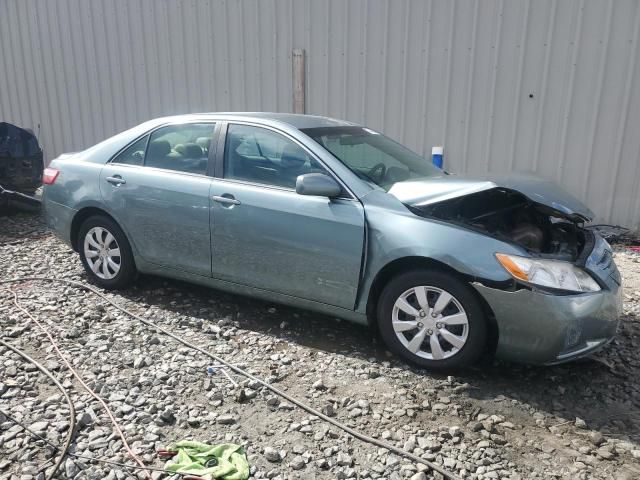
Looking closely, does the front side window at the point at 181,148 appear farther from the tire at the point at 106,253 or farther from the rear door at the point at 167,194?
the tire at the point at 106,253

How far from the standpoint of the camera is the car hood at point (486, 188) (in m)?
3.38

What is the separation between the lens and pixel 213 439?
280 cm

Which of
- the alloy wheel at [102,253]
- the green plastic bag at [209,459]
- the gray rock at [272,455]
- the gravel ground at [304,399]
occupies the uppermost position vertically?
the alloy wheel at [102,253]

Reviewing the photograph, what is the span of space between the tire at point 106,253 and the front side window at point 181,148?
674mm

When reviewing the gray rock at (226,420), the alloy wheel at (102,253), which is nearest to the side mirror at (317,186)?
the gray rock at (226,420)

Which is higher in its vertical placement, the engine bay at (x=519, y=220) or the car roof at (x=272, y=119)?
the car roof at (x=272, y=119)

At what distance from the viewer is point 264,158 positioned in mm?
3980

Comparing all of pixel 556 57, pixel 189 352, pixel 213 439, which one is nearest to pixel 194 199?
pixel 189 352

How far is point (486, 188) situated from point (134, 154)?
112 inches

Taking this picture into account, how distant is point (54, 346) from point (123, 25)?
7559 millimetres

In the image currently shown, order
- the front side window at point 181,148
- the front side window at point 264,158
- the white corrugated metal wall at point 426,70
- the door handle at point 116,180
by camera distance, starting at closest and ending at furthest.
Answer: the front side window at point 264,158 → the front side window at point 181,148 → the door handle at point 116,180 → the white corrugated metal wall at point 426,70

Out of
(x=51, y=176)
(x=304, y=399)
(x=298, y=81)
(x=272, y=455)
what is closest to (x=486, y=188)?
(x=304, y=399)

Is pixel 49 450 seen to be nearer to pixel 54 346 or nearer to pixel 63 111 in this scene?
pixel 54 346

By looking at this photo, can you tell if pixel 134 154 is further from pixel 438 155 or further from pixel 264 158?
pixel 438 155
